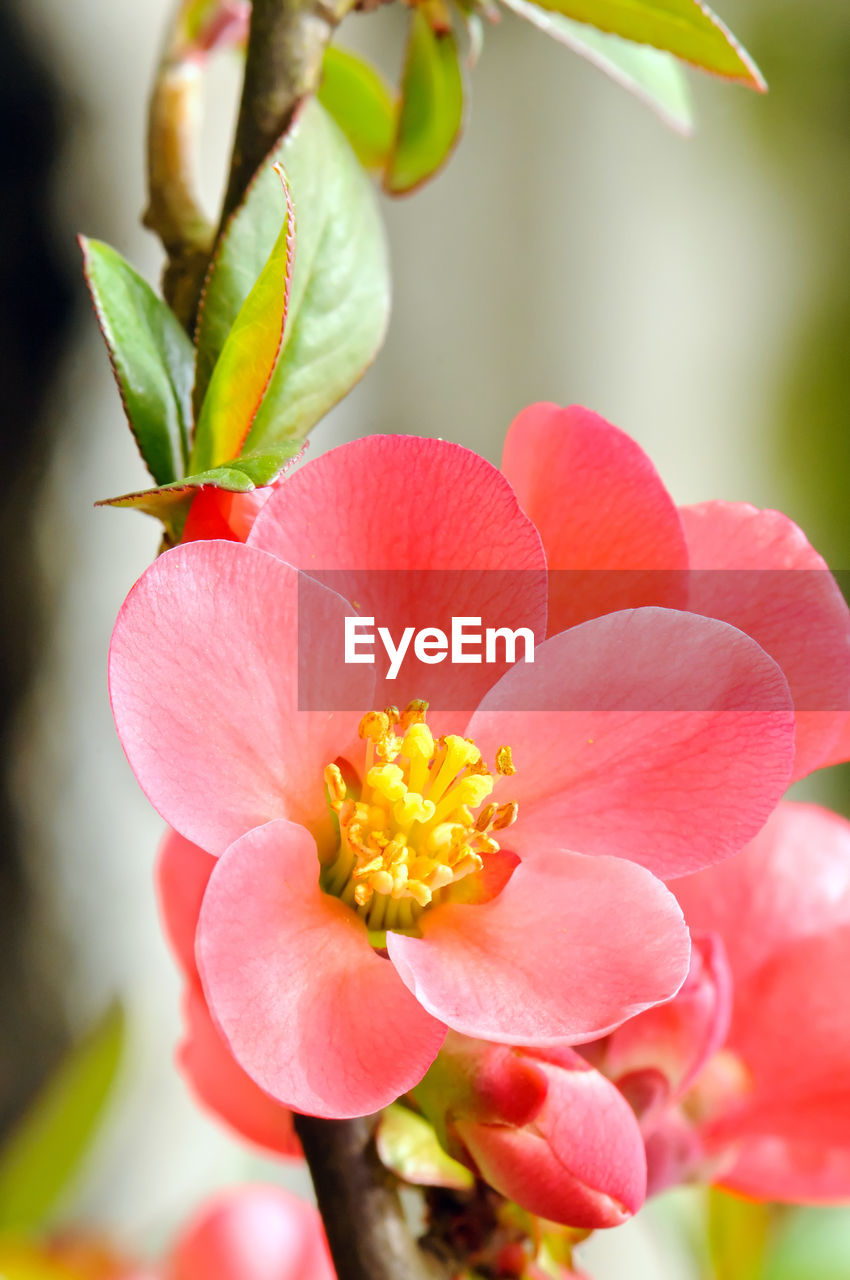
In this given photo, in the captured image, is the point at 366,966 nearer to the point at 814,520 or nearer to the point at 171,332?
the point at 171,332

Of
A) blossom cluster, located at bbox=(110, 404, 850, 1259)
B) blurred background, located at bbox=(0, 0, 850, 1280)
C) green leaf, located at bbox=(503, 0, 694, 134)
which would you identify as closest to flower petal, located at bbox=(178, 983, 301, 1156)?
blossom cluster, located at bbox=(110, 404, 850, 1259)

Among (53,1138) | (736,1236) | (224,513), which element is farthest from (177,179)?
(736,1236)

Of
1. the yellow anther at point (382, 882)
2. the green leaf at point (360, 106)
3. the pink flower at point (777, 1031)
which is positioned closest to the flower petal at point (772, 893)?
the pink flower at point (777, 1031)

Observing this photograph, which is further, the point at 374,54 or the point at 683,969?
the point at 374,54

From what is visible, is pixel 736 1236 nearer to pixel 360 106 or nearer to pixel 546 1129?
pixel 546 1129

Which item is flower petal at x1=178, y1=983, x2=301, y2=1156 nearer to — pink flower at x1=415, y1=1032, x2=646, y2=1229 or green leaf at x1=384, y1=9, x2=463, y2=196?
pink flower at x1=415, y1=1032, x2=646, y2=1229

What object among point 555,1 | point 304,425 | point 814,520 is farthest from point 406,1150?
point 814,520

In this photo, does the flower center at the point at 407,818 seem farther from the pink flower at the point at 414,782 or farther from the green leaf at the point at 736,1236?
the green leaf at the point at 736,1236
